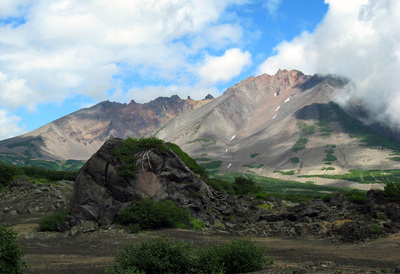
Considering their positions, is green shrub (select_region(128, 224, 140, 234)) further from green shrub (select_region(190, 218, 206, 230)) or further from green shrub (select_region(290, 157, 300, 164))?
green shrub (select_region(290, 157, 300, 164))

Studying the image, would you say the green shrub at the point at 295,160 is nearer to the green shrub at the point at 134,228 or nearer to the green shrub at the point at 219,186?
the green shrub at the point at 219,186

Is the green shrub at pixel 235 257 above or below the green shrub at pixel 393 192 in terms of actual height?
above

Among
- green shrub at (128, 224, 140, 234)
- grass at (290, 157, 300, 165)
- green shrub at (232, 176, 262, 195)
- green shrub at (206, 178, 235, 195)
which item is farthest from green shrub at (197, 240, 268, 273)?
grass at (290, 157, 300, 165)

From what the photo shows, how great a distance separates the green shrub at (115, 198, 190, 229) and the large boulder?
4.39 ft

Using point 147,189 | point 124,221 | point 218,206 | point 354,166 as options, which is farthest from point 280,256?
point 354,166

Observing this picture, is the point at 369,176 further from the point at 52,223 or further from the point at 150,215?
the point at 52,223

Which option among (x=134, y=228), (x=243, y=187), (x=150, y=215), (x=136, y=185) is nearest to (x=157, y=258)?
(x=134, y=228)

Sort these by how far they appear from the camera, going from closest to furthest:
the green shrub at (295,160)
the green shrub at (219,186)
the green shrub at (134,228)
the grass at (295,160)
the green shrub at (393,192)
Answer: the green shrub at (134,228), the green shrub at (393,192), the green shrub at (219,186), the grass at (295,160), the green shrub at (295,160)

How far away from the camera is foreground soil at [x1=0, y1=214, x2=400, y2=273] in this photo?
14870 mm

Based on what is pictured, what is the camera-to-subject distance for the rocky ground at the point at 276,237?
1596cm

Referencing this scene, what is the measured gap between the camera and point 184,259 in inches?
540

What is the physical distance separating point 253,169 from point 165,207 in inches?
6799

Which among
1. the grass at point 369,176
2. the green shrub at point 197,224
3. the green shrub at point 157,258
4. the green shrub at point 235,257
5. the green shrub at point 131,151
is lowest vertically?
the grass at point 369,176

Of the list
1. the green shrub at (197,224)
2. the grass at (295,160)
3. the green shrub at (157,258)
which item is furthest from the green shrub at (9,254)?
the grass at (295,160)
